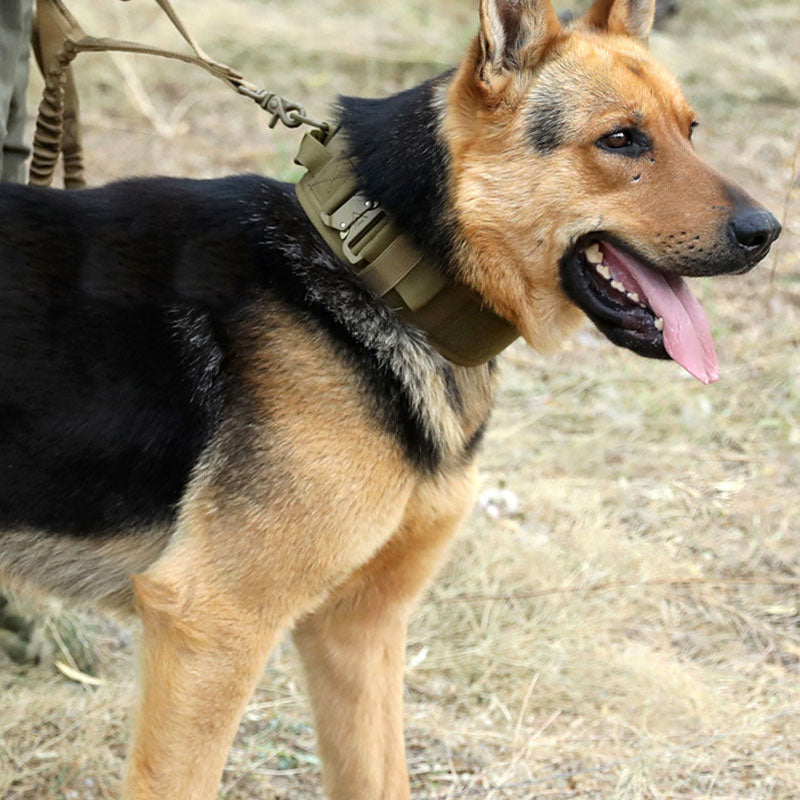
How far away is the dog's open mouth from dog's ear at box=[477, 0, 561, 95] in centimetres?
52

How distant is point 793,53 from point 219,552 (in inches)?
421

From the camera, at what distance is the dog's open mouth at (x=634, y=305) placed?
3230 millimetres

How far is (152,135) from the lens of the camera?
959 cm

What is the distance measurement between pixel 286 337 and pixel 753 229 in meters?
1.27

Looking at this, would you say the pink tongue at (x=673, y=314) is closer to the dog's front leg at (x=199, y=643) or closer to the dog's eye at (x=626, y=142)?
the dog's eye at (x=626, y=142)

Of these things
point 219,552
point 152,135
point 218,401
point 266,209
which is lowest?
point 152,135

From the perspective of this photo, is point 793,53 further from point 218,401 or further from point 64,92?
point 218,401

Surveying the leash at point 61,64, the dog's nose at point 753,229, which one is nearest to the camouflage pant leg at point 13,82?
the leash at point 61,64

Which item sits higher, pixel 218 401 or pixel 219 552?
pixel 218 401

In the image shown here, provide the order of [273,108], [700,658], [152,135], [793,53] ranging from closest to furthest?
[273,108]
[700,658]
[152,135]
[793,53]

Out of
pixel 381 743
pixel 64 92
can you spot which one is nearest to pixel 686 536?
pixel 381 743

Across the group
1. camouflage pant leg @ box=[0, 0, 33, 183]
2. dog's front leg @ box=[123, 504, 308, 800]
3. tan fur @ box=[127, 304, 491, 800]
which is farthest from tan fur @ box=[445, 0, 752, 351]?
camouflage pant leg @ box=[0, 0, 33, 183]

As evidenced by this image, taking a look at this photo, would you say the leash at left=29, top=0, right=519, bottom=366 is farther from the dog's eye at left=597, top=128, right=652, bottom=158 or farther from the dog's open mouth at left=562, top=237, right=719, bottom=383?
the dog's eye at left=597, top=128, right=652, bottom=158

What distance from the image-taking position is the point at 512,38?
10.7 ft
